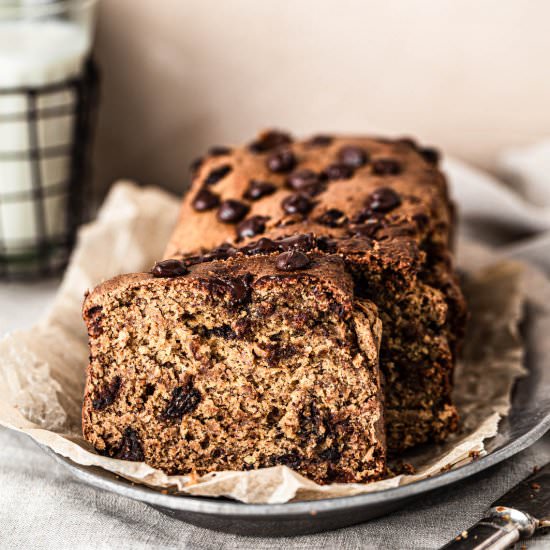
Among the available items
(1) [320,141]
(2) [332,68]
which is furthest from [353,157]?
(2) [332,68]

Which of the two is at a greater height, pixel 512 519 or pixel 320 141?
pixel 320 141

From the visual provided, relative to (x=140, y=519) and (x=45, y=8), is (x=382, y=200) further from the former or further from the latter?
(x=45, y=8)

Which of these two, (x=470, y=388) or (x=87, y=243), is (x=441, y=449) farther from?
(x=87, y=243)

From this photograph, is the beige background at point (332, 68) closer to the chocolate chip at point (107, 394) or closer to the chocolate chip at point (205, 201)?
the chocolate chip at point (205, 201)

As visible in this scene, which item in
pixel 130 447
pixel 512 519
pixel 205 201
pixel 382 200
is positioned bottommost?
pixel 130 447

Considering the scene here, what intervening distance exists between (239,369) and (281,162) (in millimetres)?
1170

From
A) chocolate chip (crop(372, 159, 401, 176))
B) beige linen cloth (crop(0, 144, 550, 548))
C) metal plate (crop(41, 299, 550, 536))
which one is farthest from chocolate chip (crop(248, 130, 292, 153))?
metal plate (crop(41, 299, 550, 536))

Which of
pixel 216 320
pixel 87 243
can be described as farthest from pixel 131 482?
pixel 87 243

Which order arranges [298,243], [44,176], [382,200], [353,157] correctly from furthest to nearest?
[44,176] < [353,157] < [382,200] < [298,243]

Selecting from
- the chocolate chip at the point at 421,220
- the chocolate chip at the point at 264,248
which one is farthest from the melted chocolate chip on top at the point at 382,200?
the chocolate chip at the point at 264,248

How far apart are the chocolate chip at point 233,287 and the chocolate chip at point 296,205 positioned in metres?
0.68

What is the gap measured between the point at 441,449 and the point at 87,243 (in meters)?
1.92

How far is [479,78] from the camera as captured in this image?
4523 mm

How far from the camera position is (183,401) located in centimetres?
241
